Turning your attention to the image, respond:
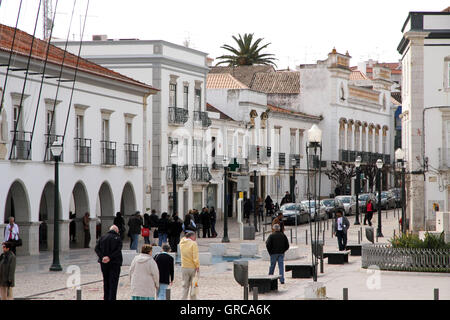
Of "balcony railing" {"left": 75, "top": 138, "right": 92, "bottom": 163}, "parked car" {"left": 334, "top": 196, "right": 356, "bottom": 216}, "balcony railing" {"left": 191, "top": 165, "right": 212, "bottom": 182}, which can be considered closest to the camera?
"balcony railing" {"left": 75, "top": 138, "right": 92, "bottom": 163}

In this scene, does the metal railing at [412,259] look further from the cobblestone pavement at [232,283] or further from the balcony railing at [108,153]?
the balcony railing at [108,153]

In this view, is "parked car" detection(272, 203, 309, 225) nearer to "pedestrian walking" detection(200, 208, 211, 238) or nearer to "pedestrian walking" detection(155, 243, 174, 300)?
"pedestrian walking" detection(200, 208, 211, 238)

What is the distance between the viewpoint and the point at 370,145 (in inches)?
3529

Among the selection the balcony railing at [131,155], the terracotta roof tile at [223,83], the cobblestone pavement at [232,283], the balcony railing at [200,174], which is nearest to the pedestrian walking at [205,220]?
the balcony railing at [131,155]

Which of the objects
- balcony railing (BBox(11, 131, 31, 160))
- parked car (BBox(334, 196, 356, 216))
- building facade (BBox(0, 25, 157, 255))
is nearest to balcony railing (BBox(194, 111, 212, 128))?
building facade (BBox(0, 25, 157, 255))

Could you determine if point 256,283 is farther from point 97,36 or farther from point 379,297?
point 97,36

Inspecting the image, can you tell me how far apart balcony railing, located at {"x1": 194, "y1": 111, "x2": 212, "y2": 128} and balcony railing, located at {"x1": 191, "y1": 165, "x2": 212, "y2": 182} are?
230 centimetres

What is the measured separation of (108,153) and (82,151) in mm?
2658

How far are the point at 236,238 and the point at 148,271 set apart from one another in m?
28.6

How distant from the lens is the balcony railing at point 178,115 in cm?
5491

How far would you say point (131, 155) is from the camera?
151 ft

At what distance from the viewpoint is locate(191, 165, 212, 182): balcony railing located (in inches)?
2288

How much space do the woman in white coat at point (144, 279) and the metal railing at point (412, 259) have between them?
10.3 meters

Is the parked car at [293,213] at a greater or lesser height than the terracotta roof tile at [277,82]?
lesser
